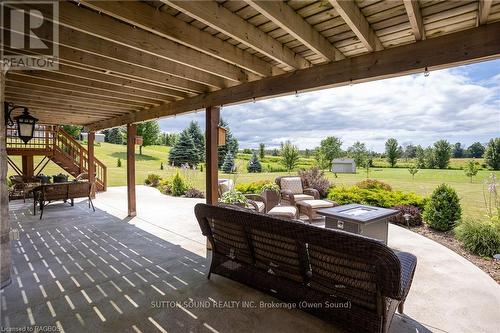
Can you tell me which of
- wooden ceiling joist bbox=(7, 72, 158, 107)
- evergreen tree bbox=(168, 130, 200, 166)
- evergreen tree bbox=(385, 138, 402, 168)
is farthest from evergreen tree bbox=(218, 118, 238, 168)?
wooden ceiling joist bbox=(7, 72, 158, 107)

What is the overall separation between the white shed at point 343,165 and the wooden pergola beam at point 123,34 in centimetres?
1305

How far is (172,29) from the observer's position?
2.10 m

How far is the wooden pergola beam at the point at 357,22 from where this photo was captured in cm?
172

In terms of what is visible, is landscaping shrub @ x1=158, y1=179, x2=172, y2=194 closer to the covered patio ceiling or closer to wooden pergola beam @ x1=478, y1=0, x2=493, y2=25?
the covered patio ceiling

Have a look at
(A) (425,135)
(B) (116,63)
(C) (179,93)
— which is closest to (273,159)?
(A) (425,135)

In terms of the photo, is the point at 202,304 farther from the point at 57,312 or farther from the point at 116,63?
the point at 116,63

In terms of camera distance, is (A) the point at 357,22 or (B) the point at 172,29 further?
(B) the point at 172,29

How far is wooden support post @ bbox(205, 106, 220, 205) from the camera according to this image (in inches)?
161

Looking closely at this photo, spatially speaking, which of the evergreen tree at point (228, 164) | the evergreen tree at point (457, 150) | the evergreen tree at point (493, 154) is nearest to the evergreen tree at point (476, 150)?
the evergreen tree at point (493, 154)

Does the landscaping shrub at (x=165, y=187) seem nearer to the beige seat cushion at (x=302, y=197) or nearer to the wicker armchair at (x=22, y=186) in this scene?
the wicker armchair at (x=22, y=186)

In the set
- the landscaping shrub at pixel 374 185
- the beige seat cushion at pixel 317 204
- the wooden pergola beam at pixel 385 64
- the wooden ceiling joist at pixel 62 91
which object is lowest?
the beige seat cushion at pixel 317 204

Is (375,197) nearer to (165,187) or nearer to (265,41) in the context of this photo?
(265,41)

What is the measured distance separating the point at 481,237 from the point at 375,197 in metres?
2.50
